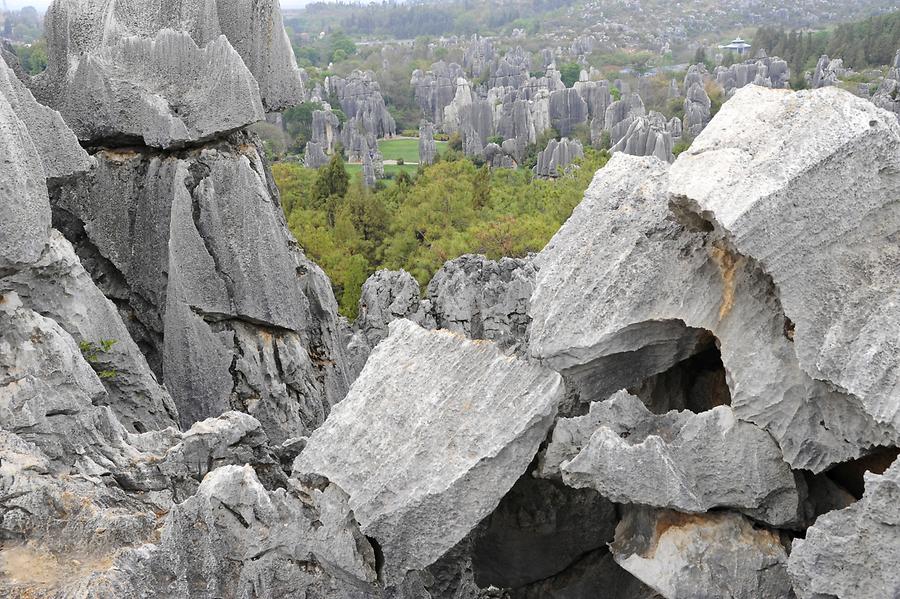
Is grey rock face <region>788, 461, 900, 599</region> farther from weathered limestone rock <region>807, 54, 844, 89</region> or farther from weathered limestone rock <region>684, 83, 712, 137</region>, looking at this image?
weathered limestone rock <region>807, 54, 844, 89</region>

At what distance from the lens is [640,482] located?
4.52m

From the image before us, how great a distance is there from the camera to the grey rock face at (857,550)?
12.3ft

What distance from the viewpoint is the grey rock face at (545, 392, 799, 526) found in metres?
4.49

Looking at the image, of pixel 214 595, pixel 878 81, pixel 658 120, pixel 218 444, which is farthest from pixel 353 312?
pixel 878 81

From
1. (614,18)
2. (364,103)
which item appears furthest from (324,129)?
(614,18)

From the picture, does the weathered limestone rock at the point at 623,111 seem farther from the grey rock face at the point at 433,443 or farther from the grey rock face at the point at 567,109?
the grey rock face at the point at 433,443

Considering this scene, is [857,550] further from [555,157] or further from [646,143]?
[555,157]

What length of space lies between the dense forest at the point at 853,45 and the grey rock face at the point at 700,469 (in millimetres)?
55448

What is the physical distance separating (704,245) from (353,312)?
37.5ft

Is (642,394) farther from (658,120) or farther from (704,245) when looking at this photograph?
(658,120)

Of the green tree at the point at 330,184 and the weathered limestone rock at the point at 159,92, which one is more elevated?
the weathered limestone rock at the point at 159,92

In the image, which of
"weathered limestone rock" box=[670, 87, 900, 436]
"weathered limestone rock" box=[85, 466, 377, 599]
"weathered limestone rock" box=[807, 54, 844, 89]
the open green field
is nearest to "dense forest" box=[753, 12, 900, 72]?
"weathered limestone rock" box=[807, 54, 844, 89]

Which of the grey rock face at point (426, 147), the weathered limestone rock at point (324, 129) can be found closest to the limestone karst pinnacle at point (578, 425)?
the grey rock face at point (426, 147)

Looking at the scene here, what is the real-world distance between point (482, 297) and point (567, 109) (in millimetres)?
36833
